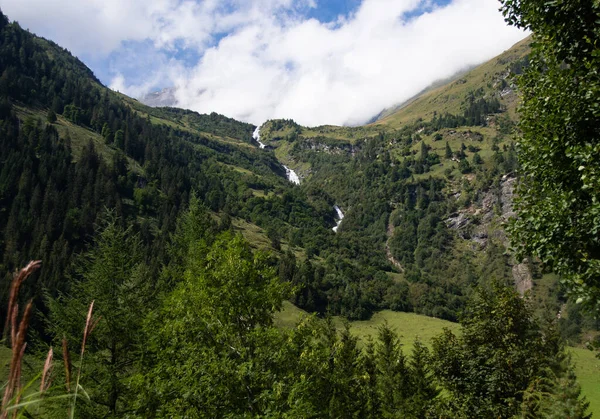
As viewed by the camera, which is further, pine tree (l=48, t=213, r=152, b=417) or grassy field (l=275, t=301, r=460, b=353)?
grassy field (l=275, t=301, r=460, b=353)

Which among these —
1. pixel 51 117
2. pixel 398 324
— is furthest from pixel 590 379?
pixel 51 117

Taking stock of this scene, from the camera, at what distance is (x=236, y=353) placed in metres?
17.7

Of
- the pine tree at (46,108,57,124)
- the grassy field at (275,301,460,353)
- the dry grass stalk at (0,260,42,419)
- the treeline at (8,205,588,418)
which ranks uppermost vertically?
the pine tree at (46,108,57,124)

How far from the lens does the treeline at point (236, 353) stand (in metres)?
15.6

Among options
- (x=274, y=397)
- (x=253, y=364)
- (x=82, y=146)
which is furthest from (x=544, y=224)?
(x=82, y=146)

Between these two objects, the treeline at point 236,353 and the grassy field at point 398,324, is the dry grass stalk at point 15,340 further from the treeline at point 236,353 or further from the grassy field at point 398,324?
the grassy field at point 398,324

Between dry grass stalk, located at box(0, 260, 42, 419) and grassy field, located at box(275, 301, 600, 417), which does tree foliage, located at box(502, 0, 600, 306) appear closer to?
dry grass stalk, located at box(0, 260, 42, 419)

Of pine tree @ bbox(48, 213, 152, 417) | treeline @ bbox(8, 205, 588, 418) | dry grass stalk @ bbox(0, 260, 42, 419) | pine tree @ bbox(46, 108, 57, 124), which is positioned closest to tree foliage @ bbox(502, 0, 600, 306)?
treeline @ bbox(8, 205, 588, 418)

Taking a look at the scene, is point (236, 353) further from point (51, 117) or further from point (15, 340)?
point (51, 117)

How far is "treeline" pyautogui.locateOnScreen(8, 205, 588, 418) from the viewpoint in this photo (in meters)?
15.6

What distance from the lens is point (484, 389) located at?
20.7 m

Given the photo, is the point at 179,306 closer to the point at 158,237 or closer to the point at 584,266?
the point at 584,266

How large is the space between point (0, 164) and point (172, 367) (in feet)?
517

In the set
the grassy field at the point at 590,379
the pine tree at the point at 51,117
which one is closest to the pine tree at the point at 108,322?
the grassy field at the point at 590,379
